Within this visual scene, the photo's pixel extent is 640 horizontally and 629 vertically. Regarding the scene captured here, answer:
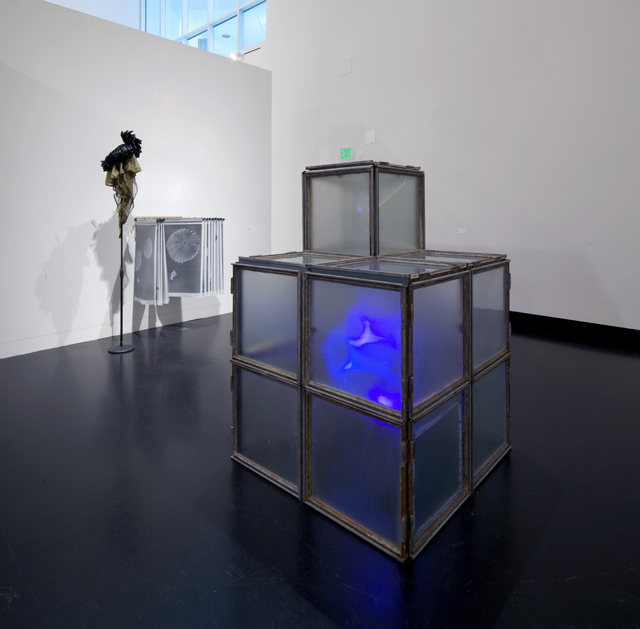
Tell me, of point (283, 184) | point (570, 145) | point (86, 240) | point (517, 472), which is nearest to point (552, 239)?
point (570, 145)

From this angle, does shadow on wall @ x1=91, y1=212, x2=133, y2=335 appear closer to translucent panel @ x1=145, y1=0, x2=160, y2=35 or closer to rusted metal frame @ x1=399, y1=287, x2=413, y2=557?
rusted metal frame @ x1=399, y1=287, x2=413, y2=557

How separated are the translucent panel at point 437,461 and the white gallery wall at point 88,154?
10.6 ft

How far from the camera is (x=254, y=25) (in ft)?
21.0

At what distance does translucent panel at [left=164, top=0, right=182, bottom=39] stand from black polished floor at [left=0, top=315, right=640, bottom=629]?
673 cm

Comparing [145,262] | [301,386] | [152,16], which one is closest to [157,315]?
[145,262]

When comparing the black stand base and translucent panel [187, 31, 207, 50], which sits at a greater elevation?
translucent panel [187, 31, 207, 50]

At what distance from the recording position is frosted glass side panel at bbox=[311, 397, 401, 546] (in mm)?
1502

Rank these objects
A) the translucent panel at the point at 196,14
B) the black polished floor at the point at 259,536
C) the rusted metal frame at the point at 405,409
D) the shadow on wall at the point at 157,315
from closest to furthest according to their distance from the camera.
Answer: the black polished floor at the point at 259,536
the rusted metal frame at the point at 405,409
the shadow on wall at the point at 157,315
the translucent panel at the point at 196,14

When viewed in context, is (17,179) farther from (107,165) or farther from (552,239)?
(552,239)

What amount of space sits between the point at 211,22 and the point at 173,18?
42.3 inches

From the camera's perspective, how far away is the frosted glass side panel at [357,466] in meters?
1.50

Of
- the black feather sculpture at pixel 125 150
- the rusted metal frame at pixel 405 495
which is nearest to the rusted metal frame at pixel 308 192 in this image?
the rusted metal frame at pixel 405 495

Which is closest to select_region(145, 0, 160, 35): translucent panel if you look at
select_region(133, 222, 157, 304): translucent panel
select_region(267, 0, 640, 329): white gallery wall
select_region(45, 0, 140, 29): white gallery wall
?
select_region(45, 0, 140, 29): white gallery wall

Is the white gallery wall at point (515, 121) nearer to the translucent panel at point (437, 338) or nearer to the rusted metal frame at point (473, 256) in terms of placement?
the rusted metal frame at point (473, 256)
